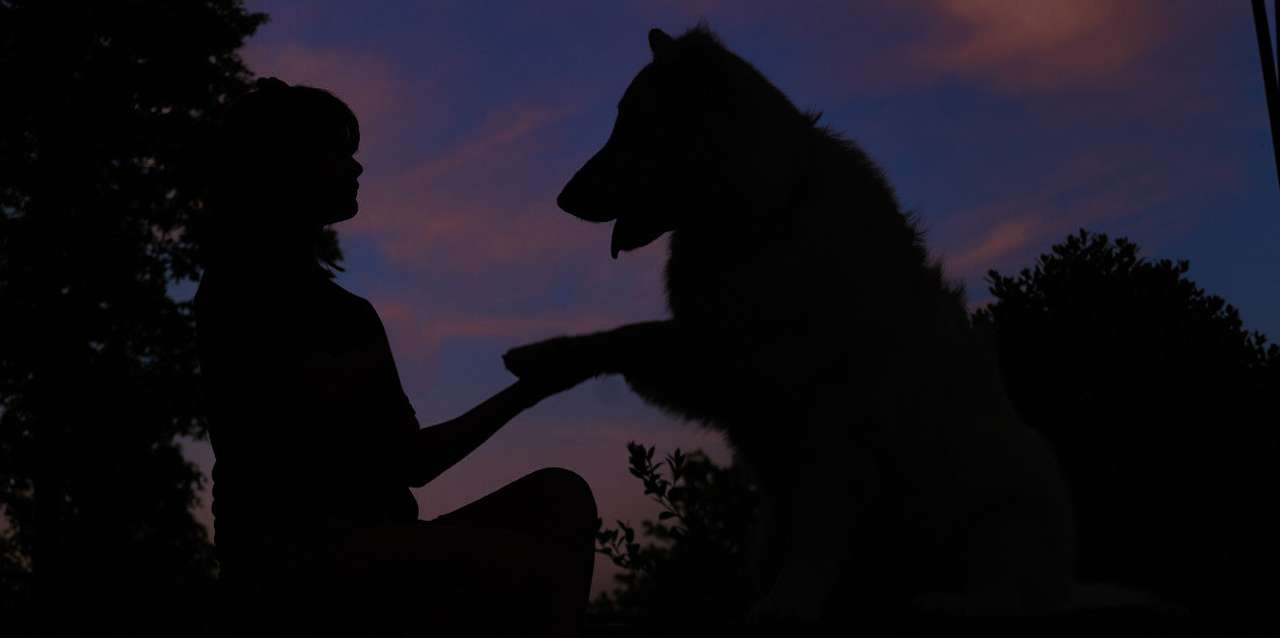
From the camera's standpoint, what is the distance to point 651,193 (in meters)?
3.75

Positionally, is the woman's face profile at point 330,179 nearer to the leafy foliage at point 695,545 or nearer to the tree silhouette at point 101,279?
the leafy foliage at point 695,545

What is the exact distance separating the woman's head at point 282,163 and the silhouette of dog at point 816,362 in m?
0.97

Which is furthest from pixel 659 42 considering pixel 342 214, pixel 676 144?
pixel 342 214

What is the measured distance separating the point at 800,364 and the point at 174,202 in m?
14.5

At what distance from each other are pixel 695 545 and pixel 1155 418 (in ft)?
8.17

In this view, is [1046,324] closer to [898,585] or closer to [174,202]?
[898,585]

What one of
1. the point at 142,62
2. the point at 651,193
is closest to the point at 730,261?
the point at 651,193

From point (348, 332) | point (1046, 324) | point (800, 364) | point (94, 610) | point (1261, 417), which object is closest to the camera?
point (348, 332)

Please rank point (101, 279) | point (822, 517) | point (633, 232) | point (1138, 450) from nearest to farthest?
point (822, 517) < point (633, 232) < point (1138, 450) < point (101, 279)

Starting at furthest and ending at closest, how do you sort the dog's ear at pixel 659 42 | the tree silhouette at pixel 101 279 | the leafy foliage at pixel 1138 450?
the tree silhouette at pixel 101 279, the leafy foliage at pixel 1138 450, the dog's ear at pixel 659 42

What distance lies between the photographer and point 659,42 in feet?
12.8

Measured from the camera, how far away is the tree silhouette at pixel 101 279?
1401cm

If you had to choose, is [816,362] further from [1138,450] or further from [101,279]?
[101,279]

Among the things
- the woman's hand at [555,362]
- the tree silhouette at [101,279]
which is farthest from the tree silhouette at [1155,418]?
the tree silhouette at [101,279]
